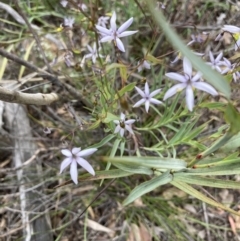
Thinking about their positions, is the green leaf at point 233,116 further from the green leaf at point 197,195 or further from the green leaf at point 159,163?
the green leaf at point 197,195

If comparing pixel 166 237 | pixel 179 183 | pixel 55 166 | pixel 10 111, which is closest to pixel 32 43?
pixel 10 111

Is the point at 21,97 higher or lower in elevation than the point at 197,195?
higher

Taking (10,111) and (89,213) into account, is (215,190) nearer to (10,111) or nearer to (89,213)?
(89,213)

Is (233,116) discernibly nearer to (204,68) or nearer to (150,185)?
(204,68)

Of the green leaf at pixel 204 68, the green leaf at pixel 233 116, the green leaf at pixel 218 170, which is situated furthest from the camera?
the green leaf at pixel 218 170

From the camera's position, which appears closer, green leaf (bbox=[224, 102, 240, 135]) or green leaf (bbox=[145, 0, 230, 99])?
green leaf (bbox=[145, 0, 230, 99])

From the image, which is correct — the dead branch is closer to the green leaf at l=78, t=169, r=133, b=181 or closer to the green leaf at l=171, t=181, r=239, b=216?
the green leaf at l=78, t=169, r=133, b=181

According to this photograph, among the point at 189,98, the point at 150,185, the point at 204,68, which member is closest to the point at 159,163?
the point at 150,185

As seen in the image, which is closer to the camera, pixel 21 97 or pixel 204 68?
pixel 204 68

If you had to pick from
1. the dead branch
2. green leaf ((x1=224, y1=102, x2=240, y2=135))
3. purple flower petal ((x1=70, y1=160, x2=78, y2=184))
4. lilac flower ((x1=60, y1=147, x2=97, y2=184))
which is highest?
the dead branch

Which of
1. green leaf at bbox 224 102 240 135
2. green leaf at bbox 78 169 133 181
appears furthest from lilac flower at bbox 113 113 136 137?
green leaf at bbox 224 102 240 135

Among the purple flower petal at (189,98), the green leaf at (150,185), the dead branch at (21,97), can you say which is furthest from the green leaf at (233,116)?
the dead branch at (21,97)

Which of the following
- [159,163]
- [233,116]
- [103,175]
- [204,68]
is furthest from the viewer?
[103,175]

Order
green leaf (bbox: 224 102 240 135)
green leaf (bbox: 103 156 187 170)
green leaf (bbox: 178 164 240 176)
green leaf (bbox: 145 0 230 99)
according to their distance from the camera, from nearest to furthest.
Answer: green leaf (bbox: 145 0 230 99)
green leaf (bbox: 224 102 240 135)
green leaf (bbox: 103 156 187 170)
green leaf (bbox: 178 164 240 176)
